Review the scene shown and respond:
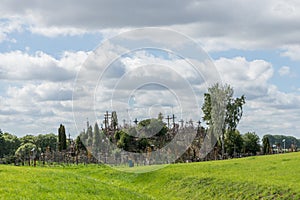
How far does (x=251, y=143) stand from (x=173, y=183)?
37.5 meters

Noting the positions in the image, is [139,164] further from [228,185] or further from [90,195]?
[90,195]

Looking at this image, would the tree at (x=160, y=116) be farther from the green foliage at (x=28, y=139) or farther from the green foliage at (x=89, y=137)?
the green foliage at (x=28, y=139)

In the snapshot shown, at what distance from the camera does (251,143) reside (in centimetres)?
7075

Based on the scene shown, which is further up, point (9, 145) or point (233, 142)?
point (9, 145)

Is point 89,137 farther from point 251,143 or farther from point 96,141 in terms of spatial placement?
point 251,143

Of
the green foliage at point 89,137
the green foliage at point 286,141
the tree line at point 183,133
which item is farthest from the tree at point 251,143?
the green foliage at point 89,137

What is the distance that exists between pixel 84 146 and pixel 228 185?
41686 millimetres

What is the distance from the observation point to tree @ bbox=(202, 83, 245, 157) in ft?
233

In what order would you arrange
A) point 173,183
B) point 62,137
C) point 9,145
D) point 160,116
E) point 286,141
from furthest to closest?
point 286,141, point 9,145, point 62,137, point 160,116, point 173,183

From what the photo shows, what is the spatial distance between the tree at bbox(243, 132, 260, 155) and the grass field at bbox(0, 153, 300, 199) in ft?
98.6

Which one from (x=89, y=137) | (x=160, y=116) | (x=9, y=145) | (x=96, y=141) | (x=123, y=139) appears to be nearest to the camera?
(x=160, y=116)

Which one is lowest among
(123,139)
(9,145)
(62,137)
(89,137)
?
(9,145)

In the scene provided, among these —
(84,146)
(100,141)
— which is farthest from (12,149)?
(100,141)

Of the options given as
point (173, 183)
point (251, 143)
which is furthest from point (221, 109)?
point (173, 183)
